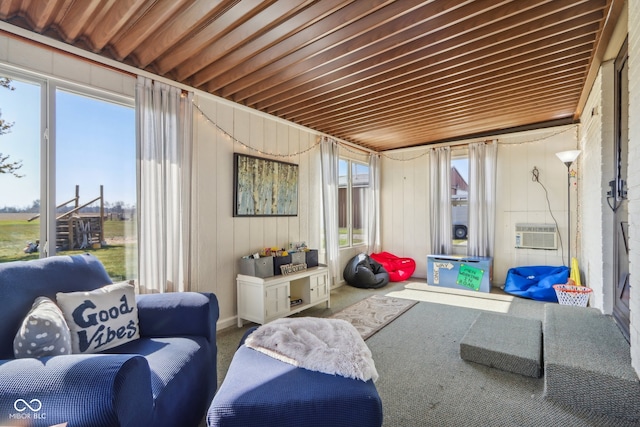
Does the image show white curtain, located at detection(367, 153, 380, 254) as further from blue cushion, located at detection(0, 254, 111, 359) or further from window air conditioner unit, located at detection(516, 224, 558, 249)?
blue cushion, located at detection(0, 254, 111, 359)

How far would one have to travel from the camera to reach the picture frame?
3.44m

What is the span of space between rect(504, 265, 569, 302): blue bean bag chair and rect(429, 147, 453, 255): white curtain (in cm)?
106

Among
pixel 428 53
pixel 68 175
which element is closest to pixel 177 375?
pixel 68 175

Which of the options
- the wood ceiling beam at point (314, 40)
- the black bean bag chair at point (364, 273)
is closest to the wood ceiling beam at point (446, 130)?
the black bean bag chair at point (364, 273)

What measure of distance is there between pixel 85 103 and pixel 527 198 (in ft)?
18.6

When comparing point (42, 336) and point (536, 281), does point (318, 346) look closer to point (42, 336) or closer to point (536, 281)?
point (42, 336)

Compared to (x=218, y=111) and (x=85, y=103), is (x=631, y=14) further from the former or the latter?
(x=85, y=103)

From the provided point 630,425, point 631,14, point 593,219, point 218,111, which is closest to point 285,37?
point 218,111

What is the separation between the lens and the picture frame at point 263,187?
344 cm

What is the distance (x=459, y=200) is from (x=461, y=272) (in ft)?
4.43

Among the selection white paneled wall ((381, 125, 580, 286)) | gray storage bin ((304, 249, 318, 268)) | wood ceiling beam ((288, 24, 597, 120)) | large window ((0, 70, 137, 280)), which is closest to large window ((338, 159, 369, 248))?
white paneled wall ((381, 125, 580, 286))

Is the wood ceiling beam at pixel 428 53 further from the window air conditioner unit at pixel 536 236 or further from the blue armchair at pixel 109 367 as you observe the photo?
the window air conditioner unit at pixel 536 236

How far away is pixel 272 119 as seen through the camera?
12.9ft

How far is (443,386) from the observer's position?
6.89ft
